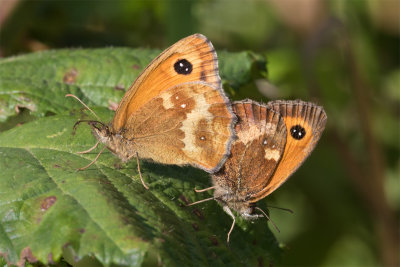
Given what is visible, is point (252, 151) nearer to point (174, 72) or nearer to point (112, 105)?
point (174, 72)

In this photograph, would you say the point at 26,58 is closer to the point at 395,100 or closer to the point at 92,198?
the point at 92,198

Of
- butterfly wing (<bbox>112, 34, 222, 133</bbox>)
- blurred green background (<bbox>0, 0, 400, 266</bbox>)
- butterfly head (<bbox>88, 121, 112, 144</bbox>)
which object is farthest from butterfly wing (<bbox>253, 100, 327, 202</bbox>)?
blurred green background (<bbox>0, 0, 400, 266</bbox>)

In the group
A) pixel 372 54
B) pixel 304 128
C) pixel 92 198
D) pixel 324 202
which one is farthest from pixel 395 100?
pixel 92 198

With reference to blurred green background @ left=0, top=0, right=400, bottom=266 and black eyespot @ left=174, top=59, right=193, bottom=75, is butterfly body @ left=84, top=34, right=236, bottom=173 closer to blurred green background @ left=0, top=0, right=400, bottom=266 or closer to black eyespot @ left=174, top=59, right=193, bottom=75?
black eyespot @ left=174, top=59, right=193, bottom=75

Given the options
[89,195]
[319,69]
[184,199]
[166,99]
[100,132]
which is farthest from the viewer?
[319,69]

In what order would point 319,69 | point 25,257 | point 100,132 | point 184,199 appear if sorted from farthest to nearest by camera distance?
1. point 319,69
2. point 100,132
3. point 184,199
4. point 25,257

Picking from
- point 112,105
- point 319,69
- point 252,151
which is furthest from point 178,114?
point 319,69

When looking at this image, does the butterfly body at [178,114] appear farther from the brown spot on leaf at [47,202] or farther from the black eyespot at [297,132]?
the brown spot on leaf at [47,202]
